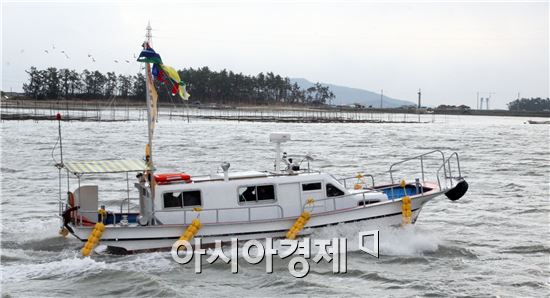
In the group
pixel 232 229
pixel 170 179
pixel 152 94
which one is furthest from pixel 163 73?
pixel 232 229

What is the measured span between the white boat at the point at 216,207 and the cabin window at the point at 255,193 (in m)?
0.03

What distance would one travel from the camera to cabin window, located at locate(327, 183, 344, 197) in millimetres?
20109

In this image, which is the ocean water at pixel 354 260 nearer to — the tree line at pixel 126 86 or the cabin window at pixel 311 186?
the cabin window at pixel 311 186

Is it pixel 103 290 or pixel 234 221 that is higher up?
pixel 234 221

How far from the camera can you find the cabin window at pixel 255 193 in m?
19.4

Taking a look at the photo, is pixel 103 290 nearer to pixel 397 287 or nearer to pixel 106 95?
pixel 397 287

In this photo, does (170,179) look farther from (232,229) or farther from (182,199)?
(232,229)

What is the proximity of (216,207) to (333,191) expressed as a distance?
3.68 metres

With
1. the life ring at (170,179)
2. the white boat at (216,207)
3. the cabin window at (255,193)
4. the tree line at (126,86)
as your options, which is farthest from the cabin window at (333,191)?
the tree line at (126,86)

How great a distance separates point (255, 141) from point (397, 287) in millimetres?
50696

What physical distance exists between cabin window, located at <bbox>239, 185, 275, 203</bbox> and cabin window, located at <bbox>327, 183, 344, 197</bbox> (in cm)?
179

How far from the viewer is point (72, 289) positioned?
1697 centimetres

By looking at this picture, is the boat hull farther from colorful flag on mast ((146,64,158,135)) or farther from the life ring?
colorful flag on mast ((146,64,158,135))

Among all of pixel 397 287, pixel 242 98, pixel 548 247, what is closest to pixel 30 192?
pixel 397 287
